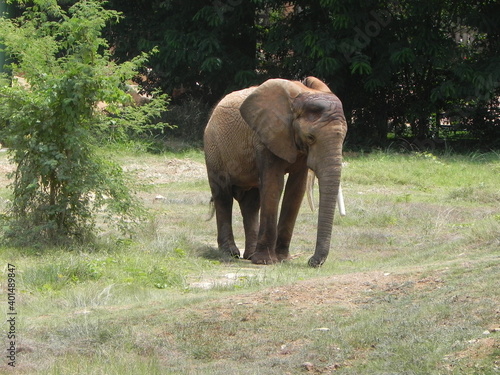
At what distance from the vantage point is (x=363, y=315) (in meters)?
7.30

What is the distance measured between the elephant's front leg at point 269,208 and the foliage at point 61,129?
1.61 meters

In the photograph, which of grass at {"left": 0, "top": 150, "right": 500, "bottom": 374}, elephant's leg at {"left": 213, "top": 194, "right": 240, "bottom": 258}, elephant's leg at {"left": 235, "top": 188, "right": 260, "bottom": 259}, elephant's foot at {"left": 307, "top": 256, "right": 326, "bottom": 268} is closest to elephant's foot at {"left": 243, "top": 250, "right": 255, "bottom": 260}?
elephant's leg at {"left": 235, "top": 188, "right": 260, "bottom": 259}

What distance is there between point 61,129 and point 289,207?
117 inches

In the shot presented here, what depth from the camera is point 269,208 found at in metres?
11.4

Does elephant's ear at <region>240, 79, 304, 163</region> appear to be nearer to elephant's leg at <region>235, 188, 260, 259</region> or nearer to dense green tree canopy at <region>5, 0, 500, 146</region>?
elephant's leg at <region>235, 188, 260, 259</region>

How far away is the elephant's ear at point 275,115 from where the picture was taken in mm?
11141

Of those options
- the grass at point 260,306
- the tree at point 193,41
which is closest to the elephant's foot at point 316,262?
the grass at point 260,306

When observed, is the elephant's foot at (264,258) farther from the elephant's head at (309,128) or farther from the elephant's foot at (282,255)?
the elephant's head at (309,128)

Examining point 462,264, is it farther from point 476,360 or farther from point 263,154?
point 263,154

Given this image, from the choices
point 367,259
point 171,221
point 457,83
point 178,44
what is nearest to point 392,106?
point 457,83

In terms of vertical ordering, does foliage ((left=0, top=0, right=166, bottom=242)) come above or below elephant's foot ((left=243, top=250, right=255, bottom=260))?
above

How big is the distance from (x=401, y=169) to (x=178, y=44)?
24.0ft

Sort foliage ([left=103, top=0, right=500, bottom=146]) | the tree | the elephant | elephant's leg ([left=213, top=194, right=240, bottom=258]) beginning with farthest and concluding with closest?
the tree → foliage ([left=103, top=0, right=500, bottom=146]) → elephant's leg ([left=213, top=194, right=240, bottom=258]) → the elephant

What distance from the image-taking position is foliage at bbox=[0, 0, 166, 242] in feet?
36.9
